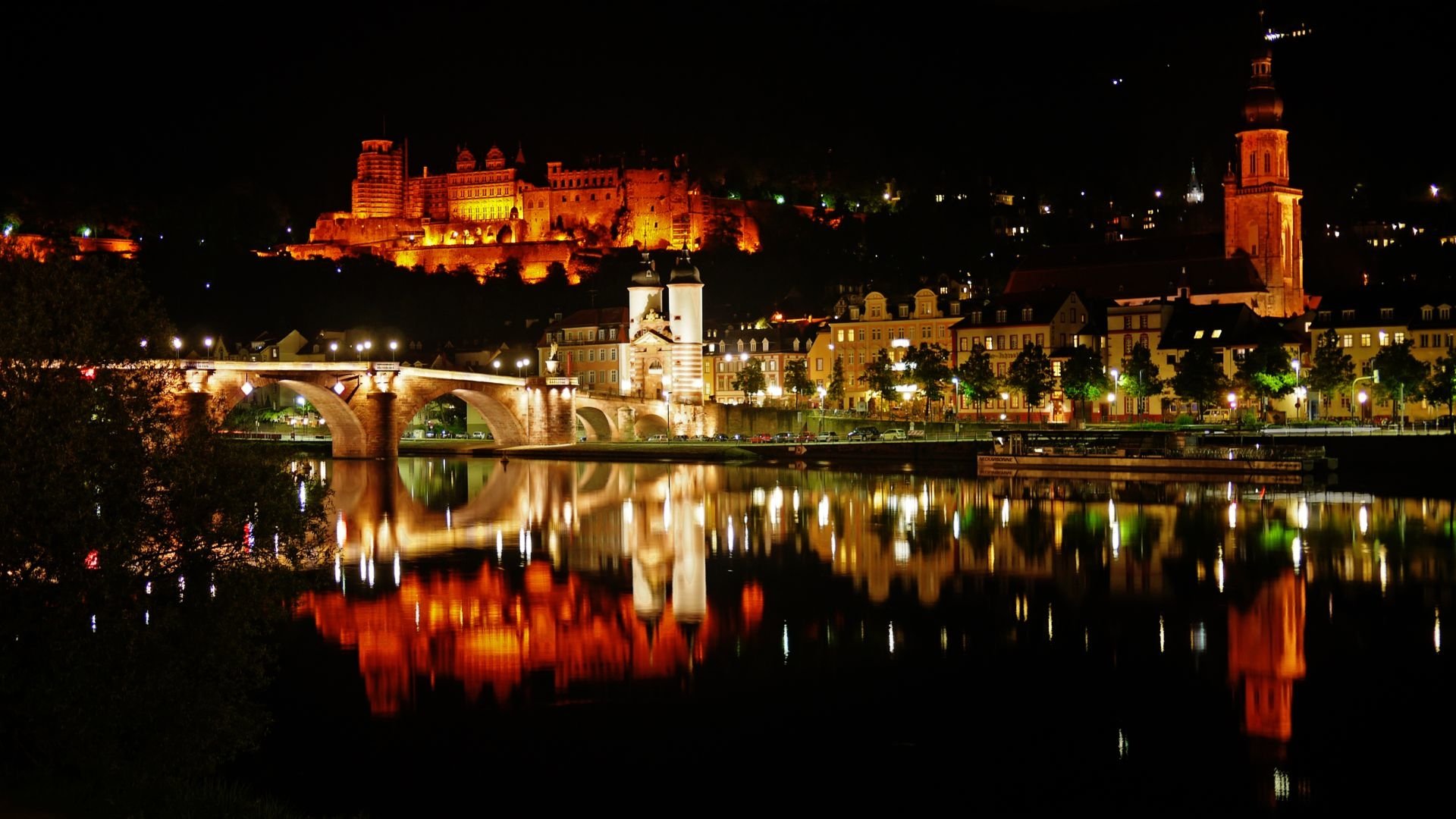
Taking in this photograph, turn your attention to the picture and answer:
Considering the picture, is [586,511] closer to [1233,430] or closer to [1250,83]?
[1233,430]

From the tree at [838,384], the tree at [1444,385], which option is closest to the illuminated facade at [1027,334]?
the tree at [838,384]

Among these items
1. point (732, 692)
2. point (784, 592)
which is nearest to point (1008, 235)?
point (784, 592)

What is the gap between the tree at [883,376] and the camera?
2709 inches

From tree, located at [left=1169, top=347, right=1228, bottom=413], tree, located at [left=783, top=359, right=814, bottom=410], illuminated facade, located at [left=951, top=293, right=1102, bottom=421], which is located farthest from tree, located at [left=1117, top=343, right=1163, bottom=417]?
tree, located at [left=783, top=359, right=814, bottom=410]

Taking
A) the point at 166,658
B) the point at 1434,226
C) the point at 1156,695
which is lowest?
the point at 1156,695

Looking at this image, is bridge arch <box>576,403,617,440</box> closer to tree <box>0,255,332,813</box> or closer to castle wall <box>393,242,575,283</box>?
castle wall <box>393,242,575,283</box>

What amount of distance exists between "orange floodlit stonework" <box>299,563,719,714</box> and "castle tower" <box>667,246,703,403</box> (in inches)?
1735

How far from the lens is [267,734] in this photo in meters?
16.5

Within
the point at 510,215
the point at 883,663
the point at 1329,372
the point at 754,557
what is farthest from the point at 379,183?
the point at 883,663

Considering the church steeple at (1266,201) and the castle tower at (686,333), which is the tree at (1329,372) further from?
the castle tower at (686,333)

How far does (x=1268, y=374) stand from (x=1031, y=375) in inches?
360

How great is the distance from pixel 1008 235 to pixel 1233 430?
6124 centimetres

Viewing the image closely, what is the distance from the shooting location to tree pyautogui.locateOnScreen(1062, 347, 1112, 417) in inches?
2490

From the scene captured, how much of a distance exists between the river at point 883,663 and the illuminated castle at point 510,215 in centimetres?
8078
